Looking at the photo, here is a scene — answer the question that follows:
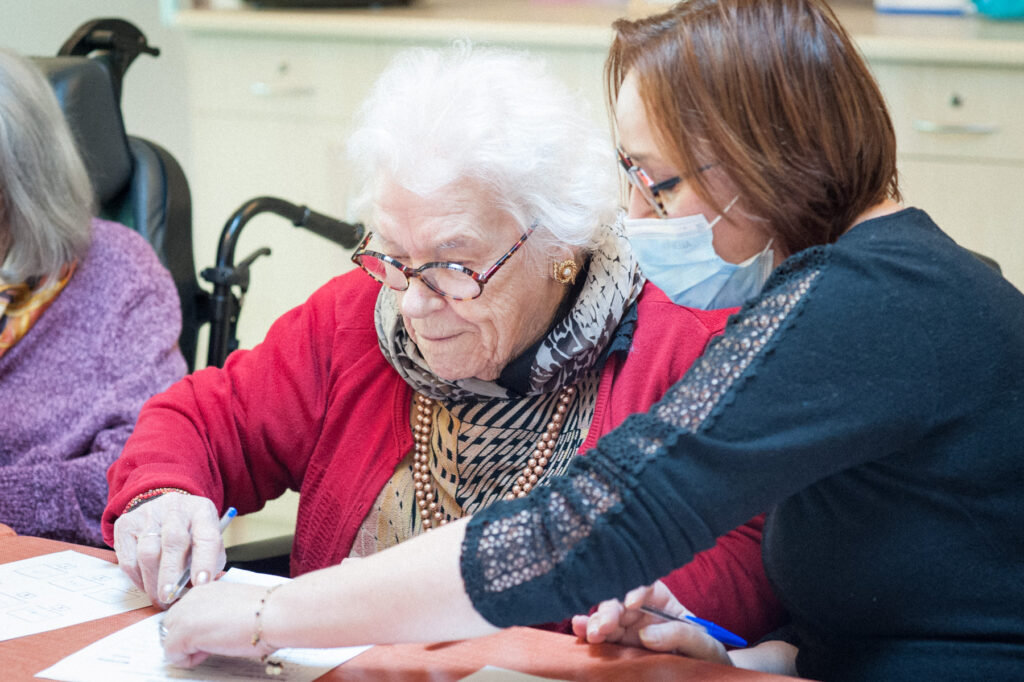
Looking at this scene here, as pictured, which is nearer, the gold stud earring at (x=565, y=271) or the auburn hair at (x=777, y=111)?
the auburn hair at (x=777, y=111)

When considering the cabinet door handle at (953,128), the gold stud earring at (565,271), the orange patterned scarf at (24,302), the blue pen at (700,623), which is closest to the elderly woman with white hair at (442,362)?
the gold stud earring at (565,271)

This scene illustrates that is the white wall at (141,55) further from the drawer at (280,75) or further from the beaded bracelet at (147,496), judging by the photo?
the beaded bracelet at (147,496)

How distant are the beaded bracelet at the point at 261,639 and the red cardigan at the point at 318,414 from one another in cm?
34

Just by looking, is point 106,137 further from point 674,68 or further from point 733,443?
point 733,443

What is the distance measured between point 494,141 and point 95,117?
1.10 metres

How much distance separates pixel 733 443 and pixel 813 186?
0.27 m

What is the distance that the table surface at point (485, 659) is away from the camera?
98cm

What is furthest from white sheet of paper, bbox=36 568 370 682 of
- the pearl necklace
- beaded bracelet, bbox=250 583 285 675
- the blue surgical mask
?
the blue surgical mask

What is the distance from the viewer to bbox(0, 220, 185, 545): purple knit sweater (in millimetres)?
1660

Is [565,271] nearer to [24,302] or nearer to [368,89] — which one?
[24,302]

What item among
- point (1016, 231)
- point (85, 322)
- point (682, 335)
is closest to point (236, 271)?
point (85, 322)

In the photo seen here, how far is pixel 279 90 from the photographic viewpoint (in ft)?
9.57

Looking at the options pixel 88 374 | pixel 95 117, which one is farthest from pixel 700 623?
pixel 95 117

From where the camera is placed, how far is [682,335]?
1360 millimetres
